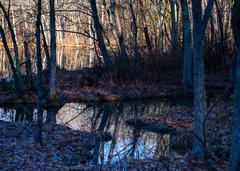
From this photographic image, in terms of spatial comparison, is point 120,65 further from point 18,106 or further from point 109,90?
point 18,106

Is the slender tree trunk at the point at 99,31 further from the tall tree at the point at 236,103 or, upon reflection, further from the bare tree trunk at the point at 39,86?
the tall tree at the point at 236,103

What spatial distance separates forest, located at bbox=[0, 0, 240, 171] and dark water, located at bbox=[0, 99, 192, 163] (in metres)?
0.04

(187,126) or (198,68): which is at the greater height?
(198,68)

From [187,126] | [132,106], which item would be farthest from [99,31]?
[187,126]

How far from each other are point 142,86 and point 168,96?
76.8 inches

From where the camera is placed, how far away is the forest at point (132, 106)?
901 cm

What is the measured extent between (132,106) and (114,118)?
10.7 feet

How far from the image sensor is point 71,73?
28.0m

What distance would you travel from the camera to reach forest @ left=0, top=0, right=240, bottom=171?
901cm

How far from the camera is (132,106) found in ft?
67.4

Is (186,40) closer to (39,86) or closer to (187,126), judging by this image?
(187,126)

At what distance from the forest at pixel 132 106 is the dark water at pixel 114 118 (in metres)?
0.04

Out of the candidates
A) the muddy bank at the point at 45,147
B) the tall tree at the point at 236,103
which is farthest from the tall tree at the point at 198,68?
the tall tree at the point at 236,103

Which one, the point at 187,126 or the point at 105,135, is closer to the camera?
the point at 105,135
